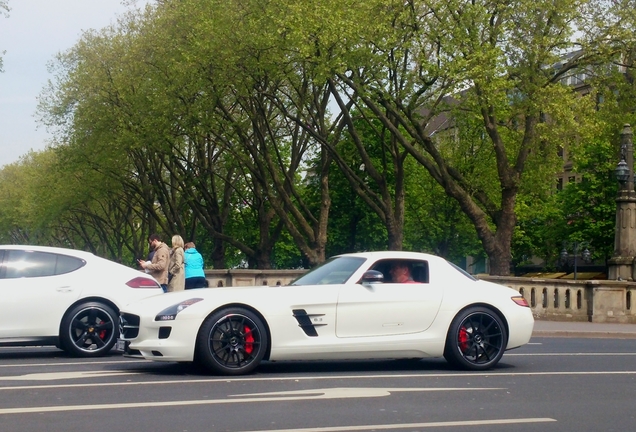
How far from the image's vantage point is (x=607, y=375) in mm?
12242

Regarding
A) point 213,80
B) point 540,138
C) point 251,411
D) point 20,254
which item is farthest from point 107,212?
point 251,411

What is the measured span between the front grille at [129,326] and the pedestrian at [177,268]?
23.7ft

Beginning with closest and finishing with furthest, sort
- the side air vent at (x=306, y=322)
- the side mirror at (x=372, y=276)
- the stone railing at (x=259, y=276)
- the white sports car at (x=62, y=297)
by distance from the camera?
the side air vent at (x=306, y=322) < the side mirror at (x=372, y=276) < the white sports car at (x=62, y=297) < the stone railing at (x=259, y=276)

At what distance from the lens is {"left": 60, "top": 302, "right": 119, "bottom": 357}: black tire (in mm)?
13734

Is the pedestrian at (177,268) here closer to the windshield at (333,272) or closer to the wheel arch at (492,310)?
the windshield at (333,272)

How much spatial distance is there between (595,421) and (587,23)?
24.8 m

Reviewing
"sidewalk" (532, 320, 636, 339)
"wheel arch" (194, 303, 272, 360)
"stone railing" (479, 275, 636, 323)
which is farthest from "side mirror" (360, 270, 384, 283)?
"stone railing" (479, 275, 636, 323)

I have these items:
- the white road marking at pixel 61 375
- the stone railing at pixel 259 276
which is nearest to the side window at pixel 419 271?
the white road marking at pixel 61 375

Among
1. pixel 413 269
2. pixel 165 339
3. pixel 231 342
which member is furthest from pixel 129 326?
pixel 413 269

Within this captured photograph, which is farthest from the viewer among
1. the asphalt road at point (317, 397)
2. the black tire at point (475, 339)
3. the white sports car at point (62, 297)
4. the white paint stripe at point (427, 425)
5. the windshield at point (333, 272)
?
the white sports car at point (62, 297)

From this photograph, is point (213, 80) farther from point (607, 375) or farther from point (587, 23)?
point (607, 375)

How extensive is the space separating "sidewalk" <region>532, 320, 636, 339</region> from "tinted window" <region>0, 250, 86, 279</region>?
34.5 feet

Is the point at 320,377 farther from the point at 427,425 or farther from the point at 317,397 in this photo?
the point at 427,425

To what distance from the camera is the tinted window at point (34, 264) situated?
13789 millimetres
